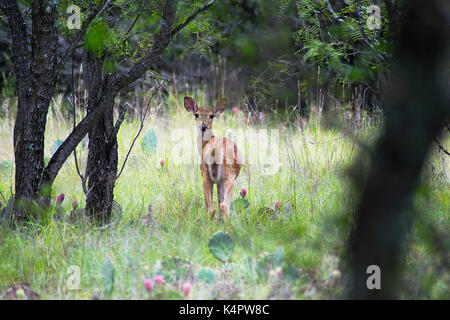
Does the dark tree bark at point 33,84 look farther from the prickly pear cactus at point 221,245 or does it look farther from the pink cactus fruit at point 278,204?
the pink cactus fruit at point 278,204

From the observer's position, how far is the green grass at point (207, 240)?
2.53 metres

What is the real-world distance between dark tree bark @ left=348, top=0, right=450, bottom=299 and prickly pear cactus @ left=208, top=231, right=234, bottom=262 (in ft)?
4.83

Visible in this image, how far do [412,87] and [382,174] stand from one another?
0.26 m

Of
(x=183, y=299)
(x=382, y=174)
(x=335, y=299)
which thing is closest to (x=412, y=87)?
(x=382, y=174)


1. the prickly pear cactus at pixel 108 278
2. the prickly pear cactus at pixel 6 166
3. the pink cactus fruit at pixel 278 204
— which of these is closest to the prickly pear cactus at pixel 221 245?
the prickly pear cactus at pixel 108 278

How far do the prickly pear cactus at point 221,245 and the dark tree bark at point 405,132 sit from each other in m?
1.47

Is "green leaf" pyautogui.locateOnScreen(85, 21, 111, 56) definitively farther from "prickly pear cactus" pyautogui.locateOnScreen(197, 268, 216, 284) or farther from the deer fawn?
"prickly pear cactus" pyautogui.locateOnScreen(197, 268, 216, 284)

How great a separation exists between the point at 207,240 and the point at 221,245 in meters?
0.46

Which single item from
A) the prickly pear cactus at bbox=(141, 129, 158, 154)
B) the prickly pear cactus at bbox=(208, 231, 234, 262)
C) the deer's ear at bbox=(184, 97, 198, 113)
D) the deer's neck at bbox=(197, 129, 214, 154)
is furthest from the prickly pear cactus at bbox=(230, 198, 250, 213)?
the prickly pear cactus at bbox=(141, 129, 158, 154)

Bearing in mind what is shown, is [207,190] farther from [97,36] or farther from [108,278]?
[108,278]

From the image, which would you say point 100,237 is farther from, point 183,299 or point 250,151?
point 250,151

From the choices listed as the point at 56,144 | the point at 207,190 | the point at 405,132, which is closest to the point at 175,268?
the point at 207,190

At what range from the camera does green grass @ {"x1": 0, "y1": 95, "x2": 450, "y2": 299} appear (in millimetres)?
2533

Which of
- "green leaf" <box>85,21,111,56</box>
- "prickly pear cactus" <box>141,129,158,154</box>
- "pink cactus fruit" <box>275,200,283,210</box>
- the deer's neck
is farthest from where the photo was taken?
"prickly pear cactus" <box>141,129,158,154</box>
